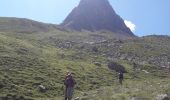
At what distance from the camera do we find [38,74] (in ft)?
204

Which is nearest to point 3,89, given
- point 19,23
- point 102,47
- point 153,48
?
point 102,47

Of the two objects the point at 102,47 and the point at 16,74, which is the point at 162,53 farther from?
the point at 16,74

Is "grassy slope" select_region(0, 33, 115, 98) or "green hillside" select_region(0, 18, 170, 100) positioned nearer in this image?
"green hillside" select_region(0, 18, 170, 100)

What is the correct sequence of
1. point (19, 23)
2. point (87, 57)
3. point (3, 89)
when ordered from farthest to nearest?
point (19, 23) < point (87, 57) < point (3, 89)

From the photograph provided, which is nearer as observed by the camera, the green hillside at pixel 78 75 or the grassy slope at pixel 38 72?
Result: the green hillside at pixel 78 75

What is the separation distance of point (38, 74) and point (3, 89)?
13.4m

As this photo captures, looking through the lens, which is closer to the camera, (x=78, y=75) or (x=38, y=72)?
(x=38, y=72)

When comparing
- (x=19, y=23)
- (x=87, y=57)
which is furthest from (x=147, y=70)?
(x=19, y=23)

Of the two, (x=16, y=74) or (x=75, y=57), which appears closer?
(x=16, y=74)

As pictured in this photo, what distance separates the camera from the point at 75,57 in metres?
91.9

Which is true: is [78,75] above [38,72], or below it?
below

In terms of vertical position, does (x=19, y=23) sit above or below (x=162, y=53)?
above

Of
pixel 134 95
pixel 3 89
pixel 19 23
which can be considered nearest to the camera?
pixel 134 95

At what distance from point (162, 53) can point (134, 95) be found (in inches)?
3324
